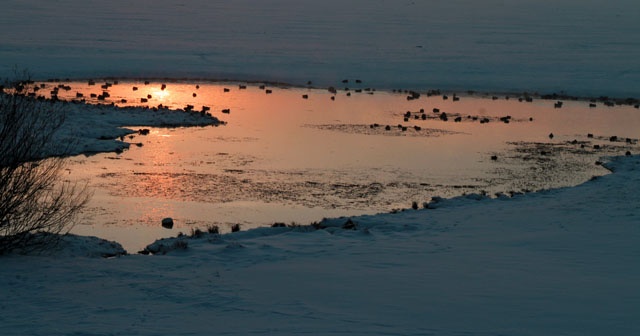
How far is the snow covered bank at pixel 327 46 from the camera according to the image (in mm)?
50969

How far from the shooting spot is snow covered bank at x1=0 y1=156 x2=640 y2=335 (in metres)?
10.6

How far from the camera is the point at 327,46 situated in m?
68.8

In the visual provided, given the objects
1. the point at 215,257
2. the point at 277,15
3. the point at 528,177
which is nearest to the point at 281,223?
the point at 215,257

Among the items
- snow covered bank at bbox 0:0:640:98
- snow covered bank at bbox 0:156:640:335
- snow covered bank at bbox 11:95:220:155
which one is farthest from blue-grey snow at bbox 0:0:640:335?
snow covered bank at bbox 0:0:640:98

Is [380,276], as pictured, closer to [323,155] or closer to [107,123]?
[323,155]

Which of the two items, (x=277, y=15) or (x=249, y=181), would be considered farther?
(x=277, y=15)

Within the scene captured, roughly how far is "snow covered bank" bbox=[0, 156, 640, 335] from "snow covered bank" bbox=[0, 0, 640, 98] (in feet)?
107

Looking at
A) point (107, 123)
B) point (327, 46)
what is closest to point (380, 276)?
point (107, 123)

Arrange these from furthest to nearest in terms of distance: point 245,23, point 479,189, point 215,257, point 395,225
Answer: point 245,23, point 479,189, point 395,225, point 215,257

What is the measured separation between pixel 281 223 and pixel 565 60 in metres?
47.5

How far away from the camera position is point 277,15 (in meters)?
105

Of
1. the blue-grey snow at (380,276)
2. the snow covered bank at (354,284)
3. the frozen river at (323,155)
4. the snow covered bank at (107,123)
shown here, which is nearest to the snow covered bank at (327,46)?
the frozen river at (323,155)

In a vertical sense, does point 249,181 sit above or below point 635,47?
below

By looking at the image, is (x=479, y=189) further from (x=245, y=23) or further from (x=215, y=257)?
(x=245, y=23)
